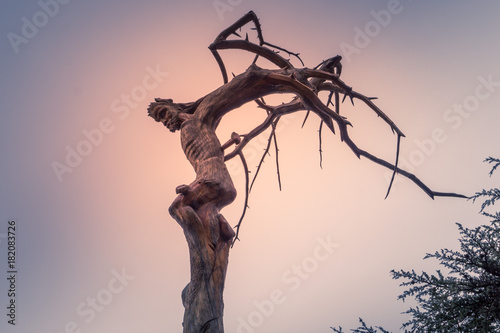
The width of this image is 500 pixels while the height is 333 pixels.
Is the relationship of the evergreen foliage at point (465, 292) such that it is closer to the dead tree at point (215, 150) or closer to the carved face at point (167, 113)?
the dead tree at point (215, 150)

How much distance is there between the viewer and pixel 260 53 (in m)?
2.95

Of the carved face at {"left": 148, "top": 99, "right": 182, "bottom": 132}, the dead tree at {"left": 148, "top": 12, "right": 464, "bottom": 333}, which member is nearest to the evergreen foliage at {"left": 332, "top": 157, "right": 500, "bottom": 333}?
the dead tree at {"left": 148, "top": 12, "right": 464, "bottom": 333}

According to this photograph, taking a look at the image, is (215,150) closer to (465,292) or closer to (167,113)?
(167,113)

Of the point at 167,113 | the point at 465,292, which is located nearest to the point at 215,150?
the point at 167,113

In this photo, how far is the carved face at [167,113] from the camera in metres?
2.69

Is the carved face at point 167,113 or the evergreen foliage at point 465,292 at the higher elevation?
the carved face at point 167,113

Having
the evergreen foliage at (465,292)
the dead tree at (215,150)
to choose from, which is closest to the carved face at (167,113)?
the dead tree at (215,150)

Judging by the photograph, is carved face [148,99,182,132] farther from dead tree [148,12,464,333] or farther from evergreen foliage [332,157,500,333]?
evergreen foliage [332,157,500,333]

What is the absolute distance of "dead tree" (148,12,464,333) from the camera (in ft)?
6.01

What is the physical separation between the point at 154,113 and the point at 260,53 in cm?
102

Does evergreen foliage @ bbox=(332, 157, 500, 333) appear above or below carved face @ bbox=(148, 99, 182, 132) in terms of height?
below

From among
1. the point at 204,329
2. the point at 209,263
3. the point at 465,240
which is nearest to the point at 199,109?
the point at 209,263

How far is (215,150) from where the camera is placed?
94.3 inches

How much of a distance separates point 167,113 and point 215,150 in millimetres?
635
